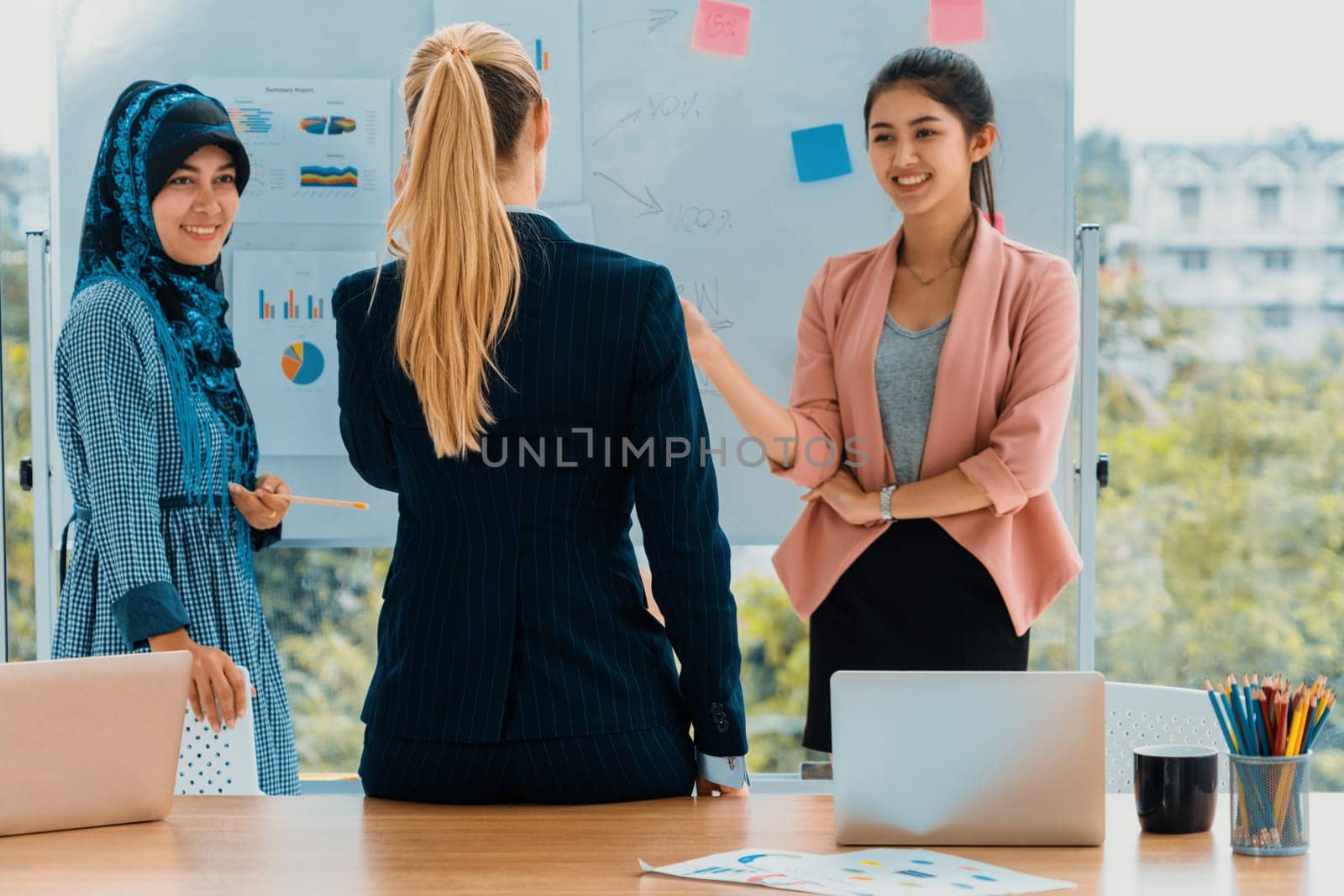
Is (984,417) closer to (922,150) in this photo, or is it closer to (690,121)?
(922,150)

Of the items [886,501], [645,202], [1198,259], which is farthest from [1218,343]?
[645,202]

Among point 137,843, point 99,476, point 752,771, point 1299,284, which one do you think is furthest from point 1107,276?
point 137,843

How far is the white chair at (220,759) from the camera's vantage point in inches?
86.8

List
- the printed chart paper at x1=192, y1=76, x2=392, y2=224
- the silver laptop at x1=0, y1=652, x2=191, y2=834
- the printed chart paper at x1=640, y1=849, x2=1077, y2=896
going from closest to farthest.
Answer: the printed chart paper at x1=640, y1=849, x2=1077, y2=896 < the silver laptop at x1=0, y1=652, x2=191, y2=834 < the printed chart paper at x1=192, y1=76, x2=392, y2=224

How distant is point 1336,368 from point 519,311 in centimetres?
255

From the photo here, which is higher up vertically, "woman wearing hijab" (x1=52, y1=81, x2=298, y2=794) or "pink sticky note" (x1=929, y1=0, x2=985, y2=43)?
"pink sticky note" (x1=929, y1=0, x2=985, y2=43)

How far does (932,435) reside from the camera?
7.99 ft

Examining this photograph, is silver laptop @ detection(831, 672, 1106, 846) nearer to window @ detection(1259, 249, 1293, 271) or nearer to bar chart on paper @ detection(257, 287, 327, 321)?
bar chart on paper @ detection(257, 287, 327, 321)

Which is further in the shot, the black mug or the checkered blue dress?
the checkered blue dress

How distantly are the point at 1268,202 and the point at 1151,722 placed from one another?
1.84 meters

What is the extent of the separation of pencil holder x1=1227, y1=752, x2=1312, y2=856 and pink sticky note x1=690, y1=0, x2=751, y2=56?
1964 millimetres

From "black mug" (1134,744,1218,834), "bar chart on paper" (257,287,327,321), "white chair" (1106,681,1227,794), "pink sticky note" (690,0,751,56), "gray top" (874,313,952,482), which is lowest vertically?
"white chair" (1106,681,1227,794)

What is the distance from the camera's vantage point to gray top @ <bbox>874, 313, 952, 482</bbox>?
2455 millimetres

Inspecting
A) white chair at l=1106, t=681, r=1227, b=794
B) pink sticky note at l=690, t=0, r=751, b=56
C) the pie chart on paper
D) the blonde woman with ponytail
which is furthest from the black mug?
the pie chart on paper
